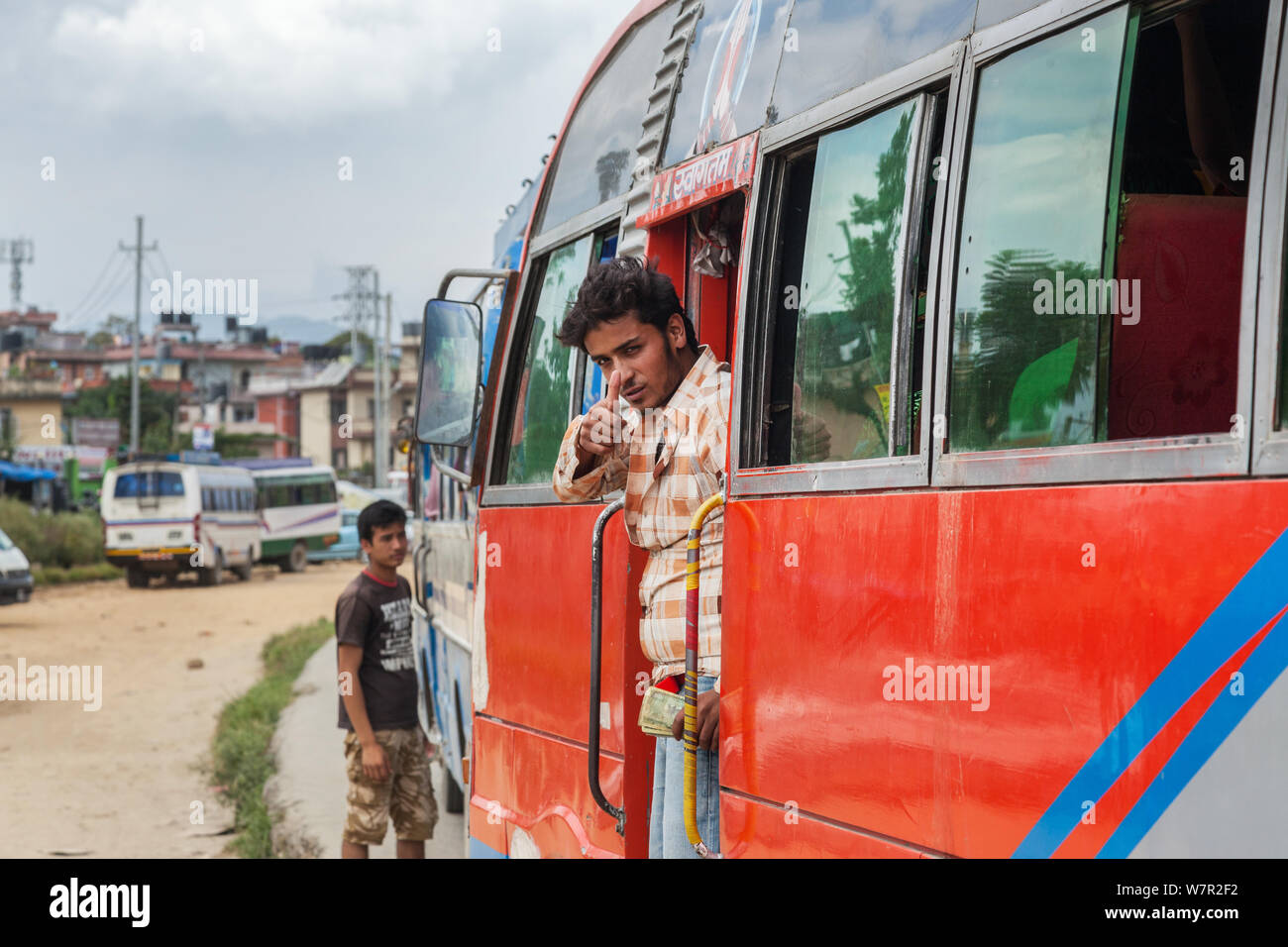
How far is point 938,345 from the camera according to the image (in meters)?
2.41

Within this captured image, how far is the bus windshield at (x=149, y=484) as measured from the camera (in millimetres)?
30453

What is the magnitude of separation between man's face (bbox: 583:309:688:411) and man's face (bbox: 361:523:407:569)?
2940mm

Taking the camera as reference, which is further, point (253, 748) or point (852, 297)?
point (253, 748)

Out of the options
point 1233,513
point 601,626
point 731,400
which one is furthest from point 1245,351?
point 601,626

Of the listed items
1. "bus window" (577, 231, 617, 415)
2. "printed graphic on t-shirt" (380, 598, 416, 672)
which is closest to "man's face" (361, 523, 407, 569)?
"printed graphic on t-shirt" (380, 598, 416, 672)

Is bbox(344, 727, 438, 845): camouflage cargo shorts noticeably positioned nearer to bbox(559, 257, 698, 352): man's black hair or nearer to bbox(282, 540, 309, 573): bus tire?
bbox(559, 257, 698, 352): man's black hair

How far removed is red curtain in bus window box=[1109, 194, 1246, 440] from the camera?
→ 84.0 inches

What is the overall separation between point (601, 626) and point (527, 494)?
A: 780mm

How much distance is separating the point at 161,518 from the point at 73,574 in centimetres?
387

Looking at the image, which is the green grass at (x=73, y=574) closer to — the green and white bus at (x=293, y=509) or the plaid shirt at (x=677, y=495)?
the green and white bus at (x=293, y=509)

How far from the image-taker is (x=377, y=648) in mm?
5879

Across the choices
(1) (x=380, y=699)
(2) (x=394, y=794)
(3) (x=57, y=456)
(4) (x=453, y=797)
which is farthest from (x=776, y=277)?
(3) (x=57, y=456)

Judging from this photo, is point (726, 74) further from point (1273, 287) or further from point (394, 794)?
point (394, 794)

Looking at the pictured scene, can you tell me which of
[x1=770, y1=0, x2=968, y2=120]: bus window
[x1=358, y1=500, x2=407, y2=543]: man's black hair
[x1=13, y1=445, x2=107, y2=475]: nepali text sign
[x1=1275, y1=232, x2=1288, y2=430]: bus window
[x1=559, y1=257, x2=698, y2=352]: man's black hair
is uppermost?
[x1=770, y1=0, x2=968, y2=120]: bus window
